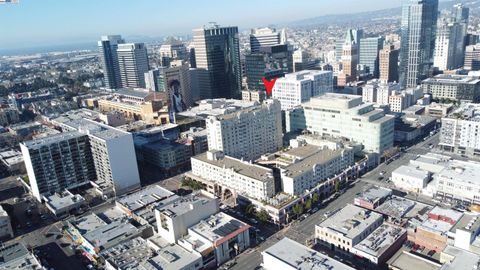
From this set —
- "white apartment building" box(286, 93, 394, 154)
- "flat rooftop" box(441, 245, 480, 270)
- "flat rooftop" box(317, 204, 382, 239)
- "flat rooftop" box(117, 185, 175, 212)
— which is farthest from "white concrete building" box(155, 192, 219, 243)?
"white apartment building" box(286, 93, 394, 154)

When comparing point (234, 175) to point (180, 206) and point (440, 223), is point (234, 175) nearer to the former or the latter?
point (180, 206)

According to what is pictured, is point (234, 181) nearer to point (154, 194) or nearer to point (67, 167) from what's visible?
point (154, 194)

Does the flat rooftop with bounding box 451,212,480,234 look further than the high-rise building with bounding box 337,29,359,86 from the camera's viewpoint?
No

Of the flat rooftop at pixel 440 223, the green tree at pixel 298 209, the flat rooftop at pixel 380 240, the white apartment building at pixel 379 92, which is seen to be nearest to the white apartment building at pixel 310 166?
the green tree at pixel 298 209

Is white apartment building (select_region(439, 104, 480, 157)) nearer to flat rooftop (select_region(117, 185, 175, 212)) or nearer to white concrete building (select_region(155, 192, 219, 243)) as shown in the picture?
white concrete building (select_region(155, 192, 219, 243))

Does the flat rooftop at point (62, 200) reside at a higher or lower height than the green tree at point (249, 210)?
higher

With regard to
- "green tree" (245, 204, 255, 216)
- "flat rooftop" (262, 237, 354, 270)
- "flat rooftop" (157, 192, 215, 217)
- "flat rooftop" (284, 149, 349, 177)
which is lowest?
"green tree" (245, 204, 255, 216)

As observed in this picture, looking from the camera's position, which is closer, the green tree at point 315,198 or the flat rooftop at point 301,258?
the flat rooftop at point 301,258

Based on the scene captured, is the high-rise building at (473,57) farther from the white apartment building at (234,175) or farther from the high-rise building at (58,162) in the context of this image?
the high-rise building at (58,162)
